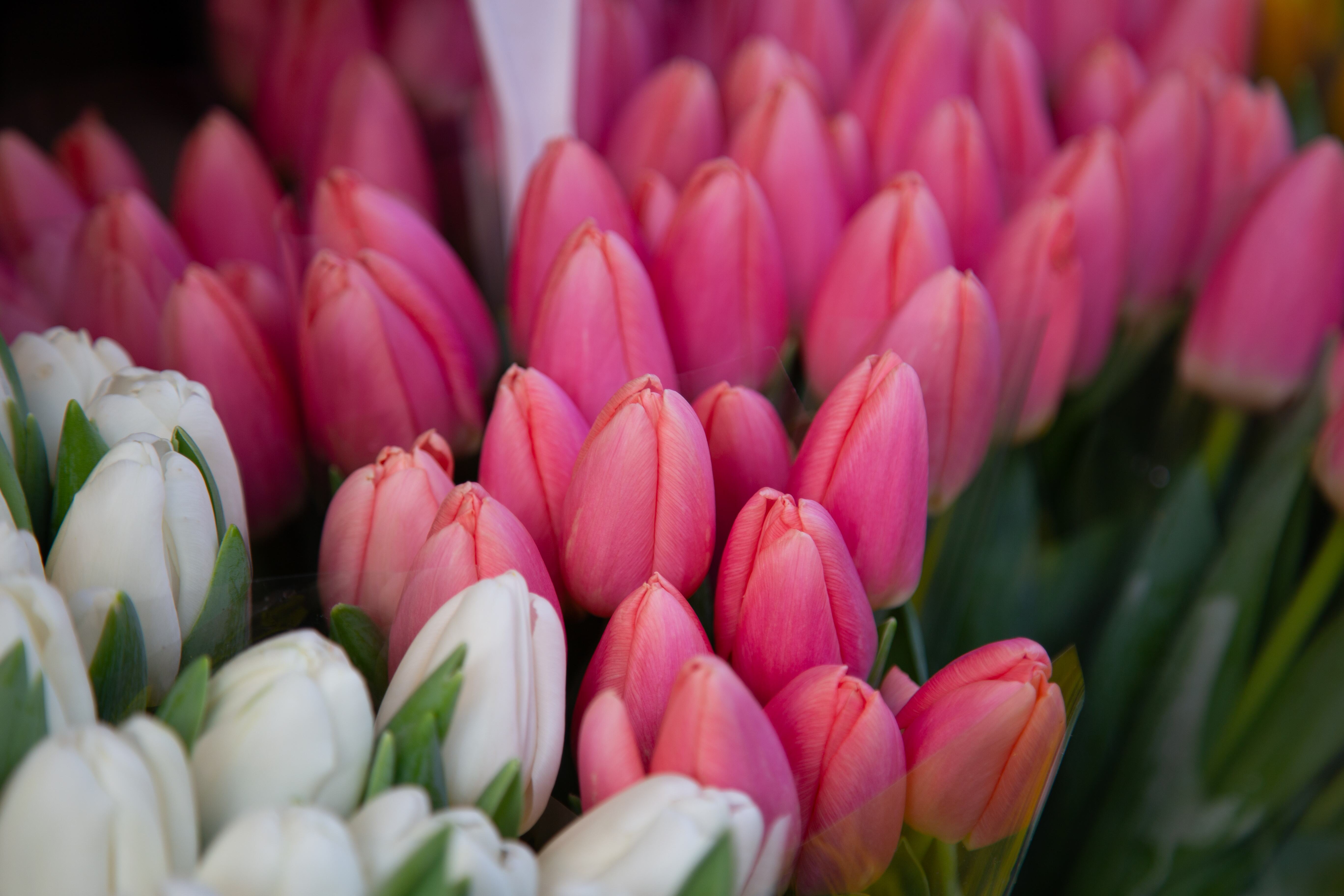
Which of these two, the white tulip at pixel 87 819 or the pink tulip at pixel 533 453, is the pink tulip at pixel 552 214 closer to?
the pink tulip at pixel 533 453

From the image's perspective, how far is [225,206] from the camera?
510mm

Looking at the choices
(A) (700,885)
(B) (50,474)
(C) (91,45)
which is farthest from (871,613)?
(C) (91,45)

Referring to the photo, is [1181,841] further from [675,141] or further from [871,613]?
[675,141]

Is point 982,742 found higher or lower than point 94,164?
lower

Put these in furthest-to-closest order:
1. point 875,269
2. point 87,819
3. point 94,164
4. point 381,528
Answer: point 94,164
point 875,269
point 381,528
point 87,819

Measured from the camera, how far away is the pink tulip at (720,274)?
408mm

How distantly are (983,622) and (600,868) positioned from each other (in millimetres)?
291

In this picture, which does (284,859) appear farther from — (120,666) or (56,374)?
(56,374)

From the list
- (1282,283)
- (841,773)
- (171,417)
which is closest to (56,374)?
(171,417)

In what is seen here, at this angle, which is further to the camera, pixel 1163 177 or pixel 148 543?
pixel 1163 177

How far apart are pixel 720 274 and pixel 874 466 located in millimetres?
119

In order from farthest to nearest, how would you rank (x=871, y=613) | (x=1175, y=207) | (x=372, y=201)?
(x=1175, y=207)
(x=372, y=201)
(x=871, y=613)

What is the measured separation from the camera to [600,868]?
9.5 inches

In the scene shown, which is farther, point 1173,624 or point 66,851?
point 1173,624
